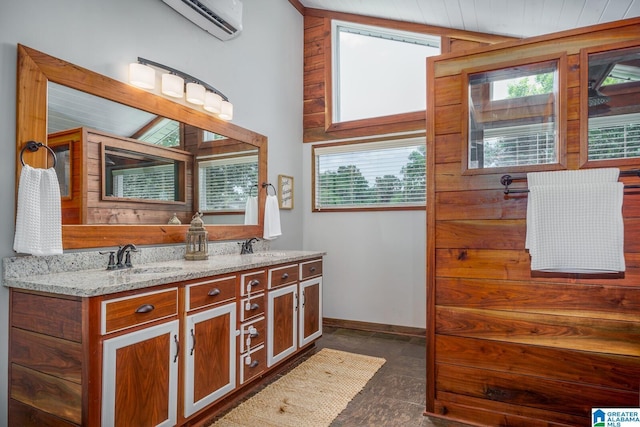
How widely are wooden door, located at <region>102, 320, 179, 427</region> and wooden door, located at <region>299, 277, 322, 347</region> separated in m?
1.29

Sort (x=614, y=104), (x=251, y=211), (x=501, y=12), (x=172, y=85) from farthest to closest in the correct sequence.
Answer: (x=251, y=211) → (x=501, y=12) → (x=172, y=85) → (x=614, y=104)

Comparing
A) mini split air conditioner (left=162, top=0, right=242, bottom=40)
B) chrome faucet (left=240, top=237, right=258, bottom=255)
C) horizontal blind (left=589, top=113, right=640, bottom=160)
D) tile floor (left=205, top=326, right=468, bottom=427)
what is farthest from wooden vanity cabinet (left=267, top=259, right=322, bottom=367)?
horizontal blind (left=589, top=113, right=640, bottom=160)

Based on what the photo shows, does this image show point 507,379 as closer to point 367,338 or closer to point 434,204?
point 434,204

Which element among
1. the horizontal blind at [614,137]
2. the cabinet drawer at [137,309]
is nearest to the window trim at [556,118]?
the horizontal blind at [614,137]

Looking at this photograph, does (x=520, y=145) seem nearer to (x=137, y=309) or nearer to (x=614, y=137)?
(x=614, y=137)

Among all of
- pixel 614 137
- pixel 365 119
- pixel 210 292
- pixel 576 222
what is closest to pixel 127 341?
pixel 210 292

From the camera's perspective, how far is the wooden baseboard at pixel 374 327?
362 cm

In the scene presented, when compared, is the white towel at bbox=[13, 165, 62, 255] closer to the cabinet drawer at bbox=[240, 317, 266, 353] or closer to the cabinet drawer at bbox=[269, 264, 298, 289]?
the cabinet drawer at bbox=[240, 317, 266, 353]

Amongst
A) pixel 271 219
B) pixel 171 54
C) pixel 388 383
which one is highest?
pixel 171 54

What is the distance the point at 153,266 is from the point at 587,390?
95.0 inches

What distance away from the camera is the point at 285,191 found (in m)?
3.88

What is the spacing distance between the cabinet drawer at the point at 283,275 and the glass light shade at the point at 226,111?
128 cm

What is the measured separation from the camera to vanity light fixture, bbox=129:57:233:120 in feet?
7.41

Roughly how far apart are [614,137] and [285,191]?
274 cm
